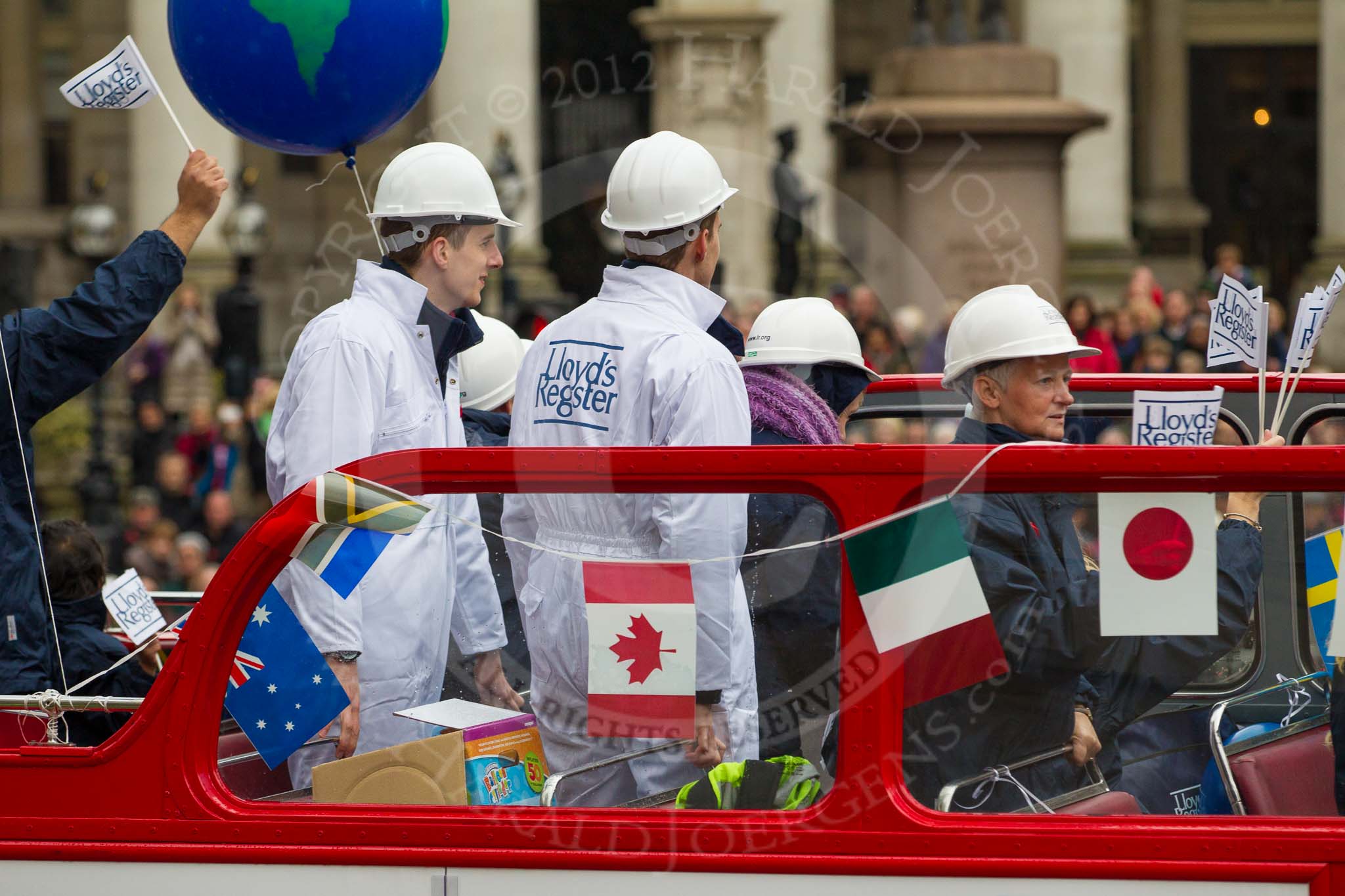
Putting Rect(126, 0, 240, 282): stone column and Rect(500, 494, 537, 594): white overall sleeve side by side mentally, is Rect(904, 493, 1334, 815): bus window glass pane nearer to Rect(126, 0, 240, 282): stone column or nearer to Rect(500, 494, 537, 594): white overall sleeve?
Rect(500, 494, 537, 594): white overall sleeve

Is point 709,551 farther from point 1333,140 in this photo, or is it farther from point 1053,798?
point 1333,140

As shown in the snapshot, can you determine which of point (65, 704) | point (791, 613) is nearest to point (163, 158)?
point (65, 704)

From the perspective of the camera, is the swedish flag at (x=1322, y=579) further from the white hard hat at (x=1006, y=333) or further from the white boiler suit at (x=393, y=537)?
the white boiler suit at (x=393, y=537)

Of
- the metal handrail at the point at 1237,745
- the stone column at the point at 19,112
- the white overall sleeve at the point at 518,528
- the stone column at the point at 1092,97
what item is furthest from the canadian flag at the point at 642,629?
the stone column at the point at 19,112

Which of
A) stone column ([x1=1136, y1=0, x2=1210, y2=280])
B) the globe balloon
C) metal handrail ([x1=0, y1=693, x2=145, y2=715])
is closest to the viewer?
metal handrail ([x1=0, y1=693, x2=145, y2=715])

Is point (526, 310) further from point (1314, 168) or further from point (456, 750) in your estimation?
point (1314, 168)

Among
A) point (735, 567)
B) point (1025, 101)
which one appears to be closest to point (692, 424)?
point (735, 567)

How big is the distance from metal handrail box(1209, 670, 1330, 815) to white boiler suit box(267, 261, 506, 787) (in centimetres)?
131

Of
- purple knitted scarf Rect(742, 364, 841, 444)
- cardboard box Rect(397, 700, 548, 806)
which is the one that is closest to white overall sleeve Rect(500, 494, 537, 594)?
cardboard box Rect(397, 700, 548, 806)

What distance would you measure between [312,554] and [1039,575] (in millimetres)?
1200

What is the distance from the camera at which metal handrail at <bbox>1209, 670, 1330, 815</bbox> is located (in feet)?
10.7

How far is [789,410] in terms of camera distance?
4.15m

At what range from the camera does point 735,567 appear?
3061 mm

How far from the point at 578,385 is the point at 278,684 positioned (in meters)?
1.03
